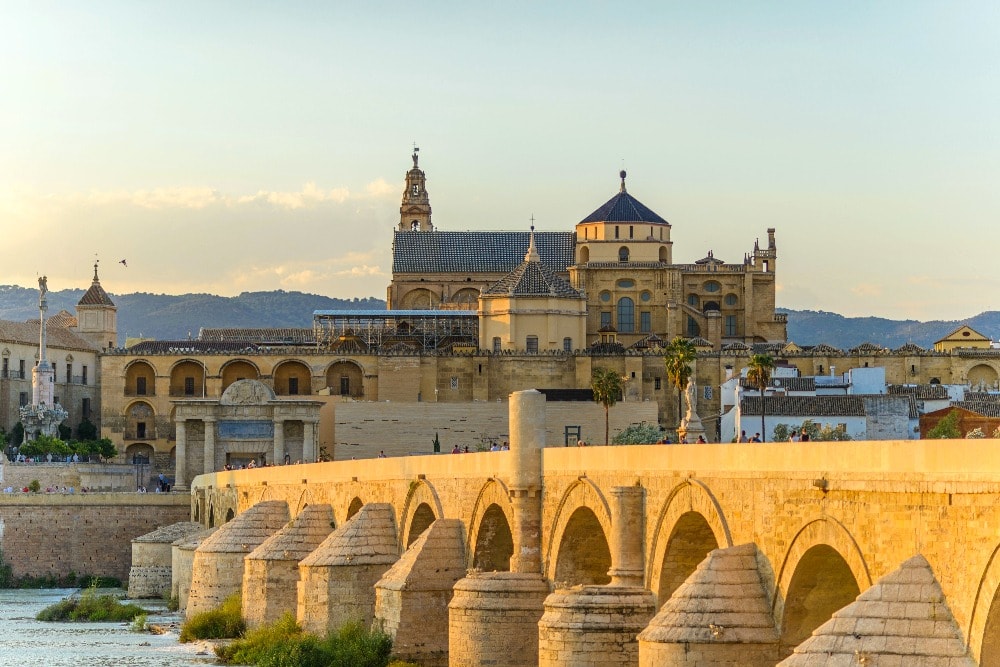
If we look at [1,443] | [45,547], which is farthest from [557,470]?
[1,443]

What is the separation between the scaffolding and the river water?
46257mm

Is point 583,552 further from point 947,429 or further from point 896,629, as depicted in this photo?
point 947,429

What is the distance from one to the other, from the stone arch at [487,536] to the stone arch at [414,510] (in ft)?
11.9

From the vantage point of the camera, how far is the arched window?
105 meters

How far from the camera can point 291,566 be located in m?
41.7

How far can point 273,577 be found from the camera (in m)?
41.6

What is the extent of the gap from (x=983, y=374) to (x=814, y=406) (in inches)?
1279

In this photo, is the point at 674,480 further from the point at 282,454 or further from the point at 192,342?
the point at 192,342

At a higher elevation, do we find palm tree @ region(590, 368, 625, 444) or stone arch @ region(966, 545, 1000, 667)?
palm tree @ region(590, 368, 625, 444)

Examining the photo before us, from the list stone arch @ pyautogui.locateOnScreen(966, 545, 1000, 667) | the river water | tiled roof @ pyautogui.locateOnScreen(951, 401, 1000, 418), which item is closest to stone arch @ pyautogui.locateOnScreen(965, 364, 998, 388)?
tiled roof @ pyautogui.locateOnScreen(951, 401, 1000, 418)

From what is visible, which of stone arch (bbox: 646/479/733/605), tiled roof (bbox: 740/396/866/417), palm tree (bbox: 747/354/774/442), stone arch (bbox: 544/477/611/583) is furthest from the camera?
tiled roof (bbox: 740/396/866/417)

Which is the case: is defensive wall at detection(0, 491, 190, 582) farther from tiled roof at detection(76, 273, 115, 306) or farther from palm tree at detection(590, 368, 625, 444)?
tiled roof at detection(76, 273, 115, 306)

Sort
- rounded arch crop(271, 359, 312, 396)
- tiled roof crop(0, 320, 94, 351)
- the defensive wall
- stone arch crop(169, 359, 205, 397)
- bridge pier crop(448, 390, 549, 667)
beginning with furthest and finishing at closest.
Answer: tiled roof crop(0, 320, 94, 351) → rounded arch crop(271, 359, 312, 396) → stone arch crop(169, 359, 205, 397) → the defensive wall → bridge pier crop(448, 390, 549, 667)

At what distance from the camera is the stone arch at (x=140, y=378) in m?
100
